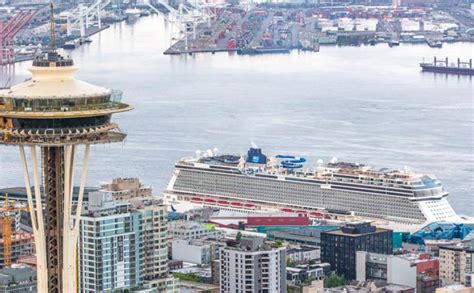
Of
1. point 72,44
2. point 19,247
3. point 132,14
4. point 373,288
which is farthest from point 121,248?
point 132,14

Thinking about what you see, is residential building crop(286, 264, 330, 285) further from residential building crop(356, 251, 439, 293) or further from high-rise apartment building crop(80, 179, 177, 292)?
high-rise apartment building crop(80, 179, 177, 292)

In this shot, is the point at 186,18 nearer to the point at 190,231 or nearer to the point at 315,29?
the point at 315,29

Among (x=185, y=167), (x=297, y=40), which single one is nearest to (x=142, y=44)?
(x=297, y=40)

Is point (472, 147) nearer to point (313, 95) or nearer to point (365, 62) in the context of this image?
point (313, 95)

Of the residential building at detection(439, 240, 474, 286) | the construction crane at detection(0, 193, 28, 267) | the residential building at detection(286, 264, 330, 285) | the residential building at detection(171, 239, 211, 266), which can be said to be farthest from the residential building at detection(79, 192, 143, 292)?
the residential building at detection(439, 240, 474, 286)

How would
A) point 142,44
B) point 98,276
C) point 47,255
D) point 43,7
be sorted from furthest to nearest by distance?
point 43,7 < point 142,44 < point 98,276 < point 47,255

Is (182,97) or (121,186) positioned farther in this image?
(182,97)

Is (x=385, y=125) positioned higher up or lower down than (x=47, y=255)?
lower down
